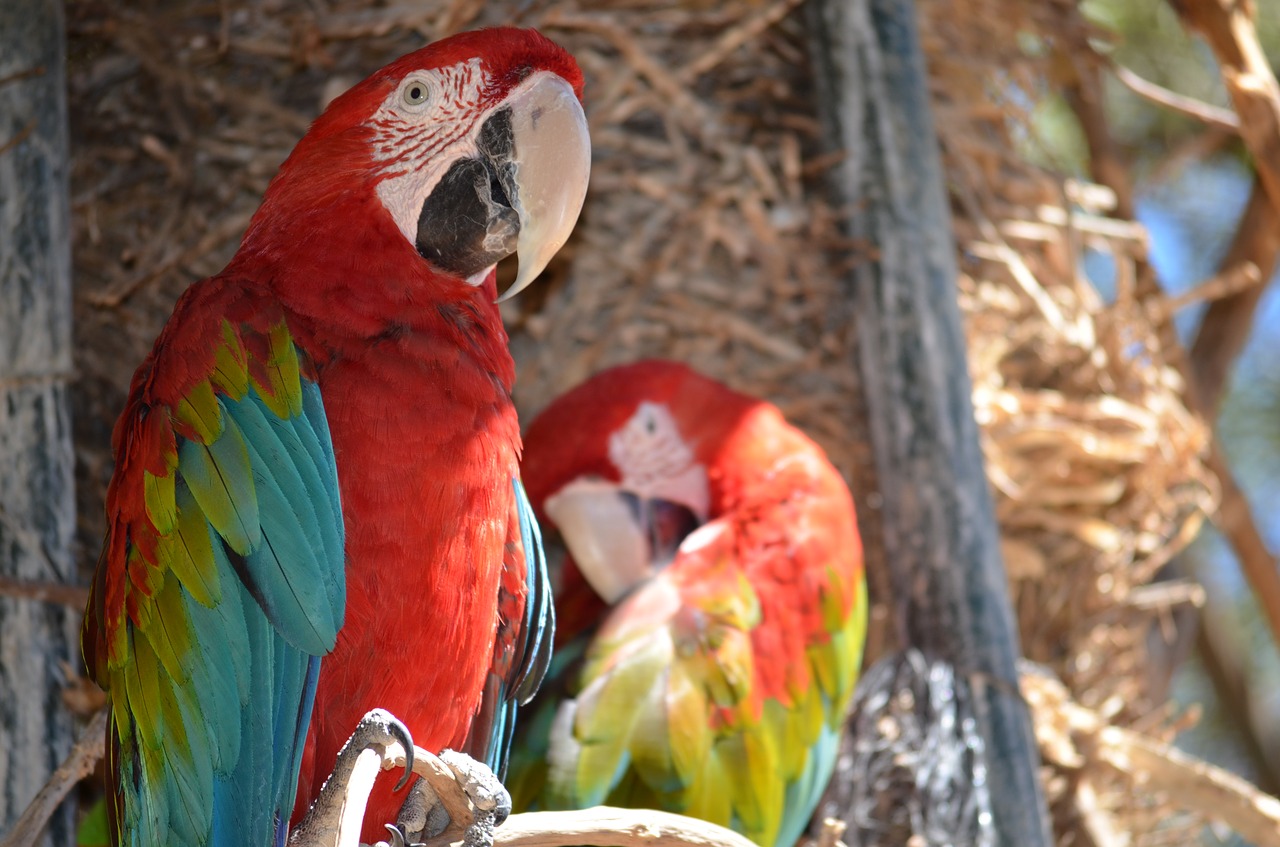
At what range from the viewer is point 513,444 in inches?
58.4

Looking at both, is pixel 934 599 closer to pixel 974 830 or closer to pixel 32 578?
pixel 974 830

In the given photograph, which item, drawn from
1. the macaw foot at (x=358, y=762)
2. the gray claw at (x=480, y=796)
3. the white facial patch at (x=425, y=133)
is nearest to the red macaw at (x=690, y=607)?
the gray claw at (x=480, y=796)

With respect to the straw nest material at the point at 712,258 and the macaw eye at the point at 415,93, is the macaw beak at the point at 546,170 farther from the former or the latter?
the straw nest material at the point at 712,258

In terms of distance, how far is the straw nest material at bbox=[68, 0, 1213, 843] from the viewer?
2.28 metres

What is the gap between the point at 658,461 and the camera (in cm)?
208

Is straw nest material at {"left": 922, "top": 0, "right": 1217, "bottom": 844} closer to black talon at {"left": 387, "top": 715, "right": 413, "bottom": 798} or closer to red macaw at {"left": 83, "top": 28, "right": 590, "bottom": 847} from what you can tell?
red macaw at {"left": 83, "top": 28, "right": 590, "bottom": 847}

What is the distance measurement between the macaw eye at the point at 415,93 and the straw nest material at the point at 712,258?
32.2 inches

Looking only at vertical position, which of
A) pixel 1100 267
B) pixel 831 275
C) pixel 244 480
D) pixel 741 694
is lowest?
pixel 1100 267

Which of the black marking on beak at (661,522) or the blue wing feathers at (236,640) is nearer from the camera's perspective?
the blue wing feathers at (236,640)

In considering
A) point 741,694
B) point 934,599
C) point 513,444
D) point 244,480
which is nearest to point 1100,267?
point 934,599

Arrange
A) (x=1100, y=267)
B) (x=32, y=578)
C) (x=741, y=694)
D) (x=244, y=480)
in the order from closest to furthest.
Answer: (x=244, y=480) < (x=32, y=578) < (x=741, y=694) < (x=1100, y=267)

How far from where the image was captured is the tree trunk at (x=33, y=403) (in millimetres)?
1590

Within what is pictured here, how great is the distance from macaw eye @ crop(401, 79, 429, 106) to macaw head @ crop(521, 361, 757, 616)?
675 mm

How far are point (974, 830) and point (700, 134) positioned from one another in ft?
4.10
